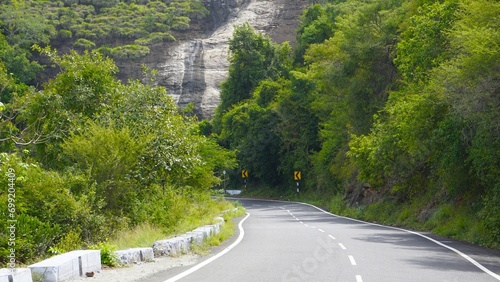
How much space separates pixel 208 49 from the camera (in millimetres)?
111688

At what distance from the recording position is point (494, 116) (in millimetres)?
21141

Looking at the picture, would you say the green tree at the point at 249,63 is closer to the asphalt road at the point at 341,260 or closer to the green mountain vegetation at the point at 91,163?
the green mountain vegetation at the point at 91,163

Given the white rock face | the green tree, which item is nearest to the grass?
the green tree

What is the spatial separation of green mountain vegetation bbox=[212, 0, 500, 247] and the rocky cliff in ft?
47.5

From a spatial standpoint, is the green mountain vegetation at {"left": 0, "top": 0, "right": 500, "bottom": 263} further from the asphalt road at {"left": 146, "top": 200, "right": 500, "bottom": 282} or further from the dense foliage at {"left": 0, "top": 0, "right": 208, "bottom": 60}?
the dense foliage at {"left": 0, "top": 0, "right": 208, "bottom": 60}

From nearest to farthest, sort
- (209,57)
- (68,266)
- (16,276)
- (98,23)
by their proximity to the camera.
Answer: (16,276), (68,266), (209,57), (98,23)

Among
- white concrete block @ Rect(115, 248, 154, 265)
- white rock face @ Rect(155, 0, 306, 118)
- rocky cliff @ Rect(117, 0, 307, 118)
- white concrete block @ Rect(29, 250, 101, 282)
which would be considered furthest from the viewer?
rocky cliff @ Rect(117, 0, 307, 118)

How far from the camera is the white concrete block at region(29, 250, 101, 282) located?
10984mm

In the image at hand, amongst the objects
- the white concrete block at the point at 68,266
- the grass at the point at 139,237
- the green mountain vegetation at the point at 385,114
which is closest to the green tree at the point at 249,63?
the green mountain vegetation at the point at 385,114

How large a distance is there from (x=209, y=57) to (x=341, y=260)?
314 feet

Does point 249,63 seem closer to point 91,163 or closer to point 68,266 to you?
point 91,163

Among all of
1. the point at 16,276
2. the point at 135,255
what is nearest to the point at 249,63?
the point at 135,255

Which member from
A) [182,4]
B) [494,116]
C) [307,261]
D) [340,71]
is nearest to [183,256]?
[307,261]

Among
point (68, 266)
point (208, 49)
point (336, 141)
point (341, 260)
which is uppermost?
point (208, 49)
